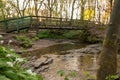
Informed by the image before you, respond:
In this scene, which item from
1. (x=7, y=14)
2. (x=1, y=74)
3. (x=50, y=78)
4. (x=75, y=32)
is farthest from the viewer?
(x=7, y=14)

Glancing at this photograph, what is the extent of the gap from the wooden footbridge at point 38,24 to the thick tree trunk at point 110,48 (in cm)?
1762

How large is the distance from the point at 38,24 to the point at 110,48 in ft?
60.3

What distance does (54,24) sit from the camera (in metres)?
26.7

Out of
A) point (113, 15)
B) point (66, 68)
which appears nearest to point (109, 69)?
point (113, 15)

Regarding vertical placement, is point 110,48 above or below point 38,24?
above

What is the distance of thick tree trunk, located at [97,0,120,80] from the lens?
6891mm

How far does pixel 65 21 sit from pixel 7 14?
70.4 feet

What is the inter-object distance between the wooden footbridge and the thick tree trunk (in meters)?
17.6

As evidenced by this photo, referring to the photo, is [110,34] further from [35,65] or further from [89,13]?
[89,13]

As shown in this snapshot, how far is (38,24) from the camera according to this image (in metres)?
25.0

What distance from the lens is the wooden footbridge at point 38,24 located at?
2430cm

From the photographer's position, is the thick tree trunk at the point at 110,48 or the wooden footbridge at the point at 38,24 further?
the wooden footbridge at the point at 38,24

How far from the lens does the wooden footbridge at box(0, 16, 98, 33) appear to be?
79.7 feet

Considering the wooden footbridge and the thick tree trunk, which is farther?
the wooden footbridge
